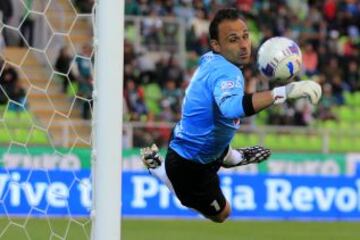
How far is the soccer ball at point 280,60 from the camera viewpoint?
6.26 meters

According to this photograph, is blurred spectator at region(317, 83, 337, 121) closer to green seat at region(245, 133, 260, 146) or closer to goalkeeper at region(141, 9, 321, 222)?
green seat at region(245, 133, 260, 146)

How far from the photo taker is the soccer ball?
247 inches

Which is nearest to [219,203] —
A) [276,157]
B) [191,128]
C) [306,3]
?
[191,128]

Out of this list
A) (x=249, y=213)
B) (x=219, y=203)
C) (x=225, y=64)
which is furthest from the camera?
(x=249, y=213)

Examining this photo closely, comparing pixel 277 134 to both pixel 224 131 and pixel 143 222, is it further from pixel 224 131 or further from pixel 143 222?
pixel 224 131

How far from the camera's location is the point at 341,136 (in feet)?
55.5

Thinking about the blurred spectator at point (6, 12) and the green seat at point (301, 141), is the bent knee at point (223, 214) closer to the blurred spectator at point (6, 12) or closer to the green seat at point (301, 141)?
the blurred spectator at point (6, 12)

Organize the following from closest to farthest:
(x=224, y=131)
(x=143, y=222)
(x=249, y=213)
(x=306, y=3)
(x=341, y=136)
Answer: (x=224, y=131), (x=143, y=222), (x=249, y=213), (x=341, y=136), (x=306, y=3)

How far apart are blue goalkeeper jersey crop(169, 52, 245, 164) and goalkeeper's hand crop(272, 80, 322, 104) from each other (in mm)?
387

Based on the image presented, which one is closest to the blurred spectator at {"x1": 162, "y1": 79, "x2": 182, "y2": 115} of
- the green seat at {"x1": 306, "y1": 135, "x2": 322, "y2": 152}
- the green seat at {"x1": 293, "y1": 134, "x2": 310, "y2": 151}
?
the green seat at {"x1": 293, "y1": 134, "x2": 310, "y2": 151}

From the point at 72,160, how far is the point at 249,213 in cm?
271

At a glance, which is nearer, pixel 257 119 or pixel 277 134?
pixel 277 134

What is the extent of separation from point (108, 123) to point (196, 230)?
6897mm

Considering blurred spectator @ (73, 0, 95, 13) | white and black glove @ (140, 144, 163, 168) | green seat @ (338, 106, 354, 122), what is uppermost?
blurred spectator @ (73, 0, 95, 13)
